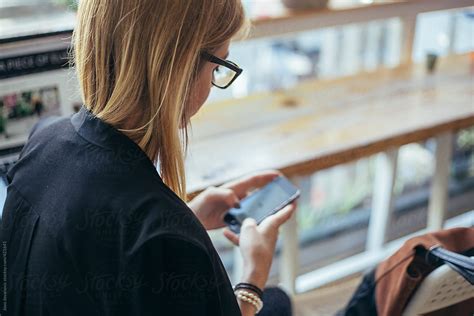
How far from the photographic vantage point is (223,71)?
36.1 inches

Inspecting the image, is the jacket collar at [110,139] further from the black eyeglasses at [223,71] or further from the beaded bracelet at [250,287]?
the beaded bracelet at [250,287]

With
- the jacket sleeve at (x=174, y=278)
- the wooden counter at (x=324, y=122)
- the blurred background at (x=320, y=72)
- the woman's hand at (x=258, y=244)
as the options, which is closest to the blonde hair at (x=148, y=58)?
the jacket sleeve at (x=174, y=278)

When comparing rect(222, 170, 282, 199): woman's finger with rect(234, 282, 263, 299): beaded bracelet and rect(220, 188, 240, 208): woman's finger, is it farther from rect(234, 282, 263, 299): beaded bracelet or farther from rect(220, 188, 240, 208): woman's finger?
rect(234, 282, 263, 299): beaded bracelet

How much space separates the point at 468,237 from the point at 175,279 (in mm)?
573

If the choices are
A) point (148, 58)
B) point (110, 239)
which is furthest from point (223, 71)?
point (110, 239)

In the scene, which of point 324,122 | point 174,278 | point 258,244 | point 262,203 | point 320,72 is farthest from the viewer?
point 320,72

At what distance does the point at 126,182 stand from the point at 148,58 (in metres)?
0.16

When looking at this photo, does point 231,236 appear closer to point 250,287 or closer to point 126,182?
point 250,287

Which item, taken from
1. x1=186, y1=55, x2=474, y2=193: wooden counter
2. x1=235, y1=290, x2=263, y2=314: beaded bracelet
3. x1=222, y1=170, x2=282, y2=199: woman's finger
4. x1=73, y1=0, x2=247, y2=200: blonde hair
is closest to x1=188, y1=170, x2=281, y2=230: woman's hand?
x1=222, y1=170, x2=282, y2=199: woman's finger

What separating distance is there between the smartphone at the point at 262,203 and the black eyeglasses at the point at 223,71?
1.03 ft

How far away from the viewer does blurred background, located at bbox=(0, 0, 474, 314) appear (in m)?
1.27

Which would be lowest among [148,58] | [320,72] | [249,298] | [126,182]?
[249,298]

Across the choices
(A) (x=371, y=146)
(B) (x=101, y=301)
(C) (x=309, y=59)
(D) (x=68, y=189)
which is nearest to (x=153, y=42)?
(D) (x=68, y=189)

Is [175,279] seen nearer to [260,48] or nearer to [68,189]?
[68,189]
